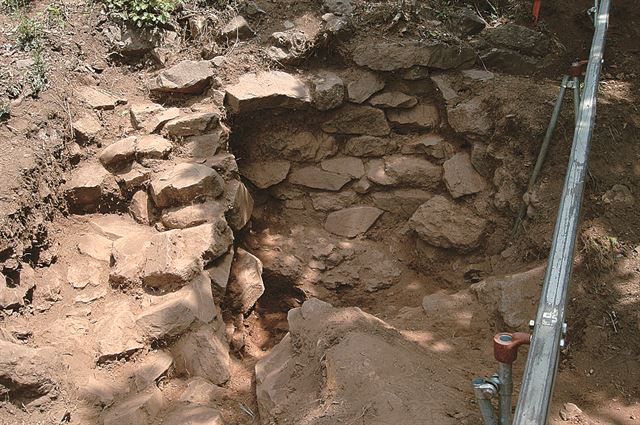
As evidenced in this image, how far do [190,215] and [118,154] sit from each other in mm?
853

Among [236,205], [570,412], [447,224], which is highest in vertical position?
[570,412]

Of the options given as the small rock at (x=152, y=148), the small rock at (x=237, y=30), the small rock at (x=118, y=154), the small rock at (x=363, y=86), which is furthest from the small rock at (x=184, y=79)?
the small rock at (x=363, y=86)

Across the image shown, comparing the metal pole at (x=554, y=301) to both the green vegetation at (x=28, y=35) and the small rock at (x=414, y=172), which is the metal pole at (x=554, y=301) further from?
the green vegetation at (x=28, y=35)

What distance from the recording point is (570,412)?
283 centimetres

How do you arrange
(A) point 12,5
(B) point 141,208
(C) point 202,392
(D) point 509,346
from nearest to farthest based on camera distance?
(D) point 509,346 < (C) point 202,392 < (B) point 141,208 < (A) point 12,5

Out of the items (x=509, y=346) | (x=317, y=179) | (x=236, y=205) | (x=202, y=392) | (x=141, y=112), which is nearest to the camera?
(x=509, y=346)

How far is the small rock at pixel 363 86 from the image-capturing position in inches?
217

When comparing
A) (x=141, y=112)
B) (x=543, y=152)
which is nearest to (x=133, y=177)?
(x=141, y=112)

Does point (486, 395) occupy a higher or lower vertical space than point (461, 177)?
higher

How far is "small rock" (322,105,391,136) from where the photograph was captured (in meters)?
5.59

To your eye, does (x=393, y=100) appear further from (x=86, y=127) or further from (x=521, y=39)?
(x=86, y=127)

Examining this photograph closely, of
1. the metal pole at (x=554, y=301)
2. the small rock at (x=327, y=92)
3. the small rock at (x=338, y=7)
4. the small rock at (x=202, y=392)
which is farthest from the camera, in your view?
the small rock at (x=338, y=7)

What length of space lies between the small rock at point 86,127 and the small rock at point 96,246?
2.97 ft

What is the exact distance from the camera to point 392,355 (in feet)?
9.90
